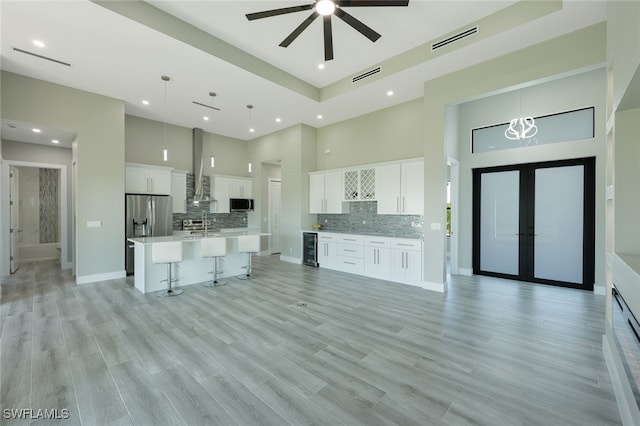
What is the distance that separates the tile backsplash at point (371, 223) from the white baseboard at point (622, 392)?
3.29 meters

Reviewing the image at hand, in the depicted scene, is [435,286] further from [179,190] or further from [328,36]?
[179,190]

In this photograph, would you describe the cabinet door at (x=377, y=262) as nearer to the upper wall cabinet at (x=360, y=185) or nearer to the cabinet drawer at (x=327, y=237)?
the cabinet drawer at (x=327, y=237)

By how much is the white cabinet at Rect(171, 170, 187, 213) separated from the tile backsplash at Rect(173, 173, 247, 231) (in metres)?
0.30

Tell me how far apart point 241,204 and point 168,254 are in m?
4.07

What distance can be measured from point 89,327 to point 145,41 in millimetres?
3830

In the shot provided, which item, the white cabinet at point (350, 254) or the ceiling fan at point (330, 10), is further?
the white cabinet at point (350, 254)

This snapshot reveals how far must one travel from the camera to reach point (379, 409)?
1.89 metres

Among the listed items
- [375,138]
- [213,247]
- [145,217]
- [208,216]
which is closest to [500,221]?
[375,138]

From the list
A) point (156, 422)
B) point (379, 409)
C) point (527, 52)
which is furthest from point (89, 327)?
point (527, 52)

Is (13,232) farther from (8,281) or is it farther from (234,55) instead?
(234,55)

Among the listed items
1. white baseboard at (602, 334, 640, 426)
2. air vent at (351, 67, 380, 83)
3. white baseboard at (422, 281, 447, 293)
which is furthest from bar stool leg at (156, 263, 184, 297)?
white baseboard at (602, 334, 640, 426)

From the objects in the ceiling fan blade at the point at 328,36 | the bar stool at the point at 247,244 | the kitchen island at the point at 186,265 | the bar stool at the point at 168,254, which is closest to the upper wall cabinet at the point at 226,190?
the kitchen island at the point at 186,265

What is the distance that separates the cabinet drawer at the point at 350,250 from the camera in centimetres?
583

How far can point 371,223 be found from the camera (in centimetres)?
634
